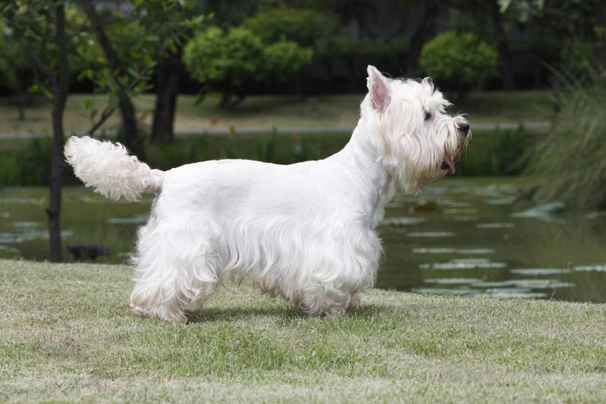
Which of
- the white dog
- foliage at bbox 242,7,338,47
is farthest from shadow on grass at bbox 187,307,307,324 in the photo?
foliage at bbox 242,7,338,47

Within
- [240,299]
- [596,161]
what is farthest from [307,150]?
[240,299]

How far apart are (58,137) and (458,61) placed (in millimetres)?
23998

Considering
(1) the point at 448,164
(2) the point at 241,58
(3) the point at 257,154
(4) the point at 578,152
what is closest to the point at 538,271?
(1) the point at 448,164

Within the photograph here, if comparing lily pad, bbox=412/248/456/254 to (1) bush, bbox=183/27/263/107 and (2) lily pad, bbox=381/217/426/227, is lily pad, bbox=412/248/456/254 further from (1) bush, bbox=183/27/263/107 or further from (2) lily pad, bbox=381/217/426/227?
(1) bush, bbox=183/27/263/107

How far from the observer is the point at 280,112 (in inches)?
1419

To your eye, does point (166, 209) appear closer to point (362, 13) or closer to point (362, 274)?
point (362, 274)

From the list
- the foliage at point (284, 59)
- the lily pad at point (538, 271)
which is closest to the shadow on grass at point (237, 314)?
the lily pad at point (538, 271)

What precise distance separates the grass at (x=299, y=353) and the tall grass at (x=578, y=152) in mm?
9217

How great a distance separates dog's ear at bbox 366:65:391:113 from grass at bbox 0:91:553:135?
24.2 m

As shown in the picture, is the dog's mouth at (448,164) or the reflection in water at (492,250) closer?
the dog's mouth at (448,164)

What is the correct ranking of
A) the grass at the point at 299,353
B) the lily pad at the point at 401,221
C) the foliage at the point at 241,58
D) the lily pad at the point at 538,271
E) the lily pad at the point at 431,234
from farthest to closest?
the foliage at the point at 241,58, the lily pad at the point at 401,221, the lily pad at the point at 431,234, the lily pad at the point at 538,271, the grass at the point at 299,353

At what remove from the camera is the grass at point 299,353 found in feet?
17.3

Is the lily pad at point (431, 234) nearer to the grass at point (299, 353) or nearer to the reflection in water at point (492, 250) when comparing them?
the reflection in water at point (492, 250)

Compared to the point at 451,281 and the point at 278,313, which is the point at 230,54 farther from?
the point at 278,313
